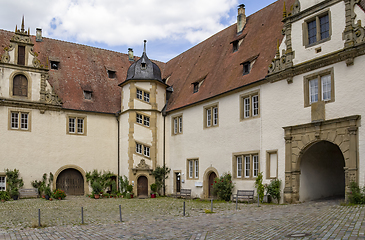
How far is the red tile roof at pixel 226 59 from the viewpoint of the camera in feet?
75.6

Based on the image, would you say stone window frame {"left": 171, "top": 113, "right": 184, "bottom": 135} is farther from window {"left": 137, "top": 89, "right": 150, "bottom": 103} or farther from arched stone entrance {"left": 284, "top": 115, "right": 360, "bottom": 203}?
arched stone entrance {"left": 284, "top": 115, "right": 360, "bottom": 203}

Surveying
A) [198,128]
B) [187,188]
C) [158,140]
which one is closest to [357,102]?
[198,128]

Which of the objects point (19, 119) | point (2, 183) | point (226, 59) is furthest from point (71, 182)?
point (226, 59)

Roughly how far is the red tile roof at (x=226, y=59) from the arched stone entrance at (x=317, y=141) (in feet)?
13.8

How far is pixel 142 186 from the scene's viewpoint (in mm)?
28703

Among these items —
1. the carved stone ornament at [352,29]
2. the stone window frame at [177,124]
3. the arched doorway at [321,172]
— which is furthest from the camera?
the stone window frame at [177,124]

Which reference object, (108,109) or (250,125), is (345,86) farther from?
(108,109)

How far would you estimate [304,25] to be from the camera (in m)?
19.7

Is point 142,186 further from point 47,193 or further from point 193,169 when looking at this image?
point 47,193

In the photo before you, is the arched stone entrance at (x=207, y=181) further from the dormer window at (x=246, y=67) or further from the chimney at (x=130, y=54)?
the chimney at (x=130, y=54)

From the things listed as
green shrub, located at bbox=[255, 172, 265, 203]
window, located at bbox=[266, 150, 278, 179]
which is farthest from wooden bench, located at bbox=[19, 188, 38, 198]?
window, located at bbox=[266, 150, 278, 179]

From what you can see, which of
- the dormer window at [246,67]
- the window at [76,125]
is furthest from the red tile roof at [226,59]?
the window at [76,125]

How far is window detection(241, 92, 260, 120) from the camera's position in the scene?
22109mm

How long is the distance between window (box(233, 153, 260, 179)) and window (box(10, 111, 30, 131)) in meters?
14.6
